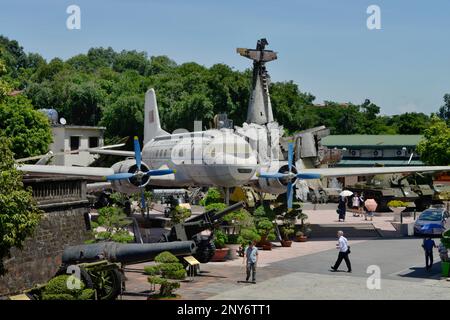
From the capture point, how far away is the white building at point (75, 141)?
7238 centimetres

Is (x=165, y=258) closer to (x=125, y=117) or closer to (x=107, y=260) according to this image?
(x=107, y=260)

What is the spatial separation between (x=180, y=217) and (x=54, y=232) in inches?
313

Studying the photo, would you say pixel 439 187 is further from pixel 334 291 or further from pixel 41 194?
pixel 41 194

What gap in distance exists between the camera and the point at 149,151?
41875mm

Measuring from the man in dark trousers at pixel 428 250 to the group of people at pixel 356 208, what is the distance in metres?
17.6

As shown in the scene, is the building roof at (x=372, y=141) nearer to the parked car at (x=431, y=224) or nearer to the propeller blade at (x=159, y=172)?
the parked car at (x=431, y=224)

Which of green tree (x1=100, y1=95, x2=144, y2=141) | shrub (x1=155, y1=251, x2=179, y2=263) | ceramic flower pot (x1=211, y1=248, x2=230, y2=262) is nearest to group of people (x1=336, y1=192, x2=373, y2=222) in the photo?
ceramic flower pot (x1=211, y1=248, x2=230, y2=262)

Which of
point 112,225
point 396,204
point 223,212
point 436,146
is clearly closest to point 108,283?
point 112,225

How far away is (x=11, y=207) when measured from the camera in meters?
17.3

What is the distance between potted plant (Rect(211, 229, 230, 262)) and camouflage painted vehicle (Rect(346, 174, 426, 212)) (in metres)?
23.5

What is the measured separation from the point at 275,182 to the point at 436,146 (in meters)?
37.3

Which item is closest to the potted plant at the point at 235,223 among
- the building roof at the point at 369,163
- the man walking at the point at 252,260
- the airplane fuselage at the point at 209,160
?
the airplane fuselage at the point at 209,160
